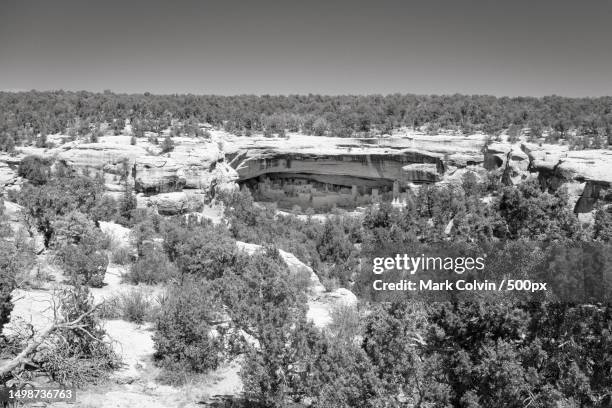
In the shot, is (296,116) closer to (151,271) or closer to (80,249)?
(151,271)

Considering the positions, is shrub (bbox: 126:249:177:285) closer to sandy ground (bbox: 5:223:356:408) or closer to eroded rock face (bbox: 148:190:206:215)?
sandy ground (bbox: 5:223:356:408)

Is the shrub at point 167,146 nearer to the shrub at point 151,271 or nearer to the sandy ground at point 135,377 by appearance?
the shrub at point 151,271

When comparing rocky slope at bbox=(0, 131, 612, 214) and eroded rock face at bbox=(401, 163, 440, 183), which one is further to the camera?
eroded rock face at bbox=(401, 163, 440, 183)

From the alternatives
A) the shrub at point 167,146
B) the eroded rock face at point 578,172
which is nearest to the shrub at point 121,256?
the shrub at point 167,146

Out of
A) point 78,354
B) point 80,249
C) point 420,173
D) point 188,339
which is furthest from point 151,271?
point 420,173

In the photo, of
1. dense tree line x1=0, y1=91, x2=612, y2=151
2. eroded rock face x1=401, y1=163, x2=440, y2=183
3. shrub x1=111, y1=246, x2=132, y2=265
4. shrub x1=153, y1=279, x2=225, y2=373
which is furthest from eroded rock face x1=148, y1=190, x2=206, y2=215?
shrub x1=153, y1=279, x2=225, y2=373

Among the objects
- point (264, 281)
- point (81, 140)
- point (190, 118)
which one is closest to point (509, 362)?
point (264, 281)
